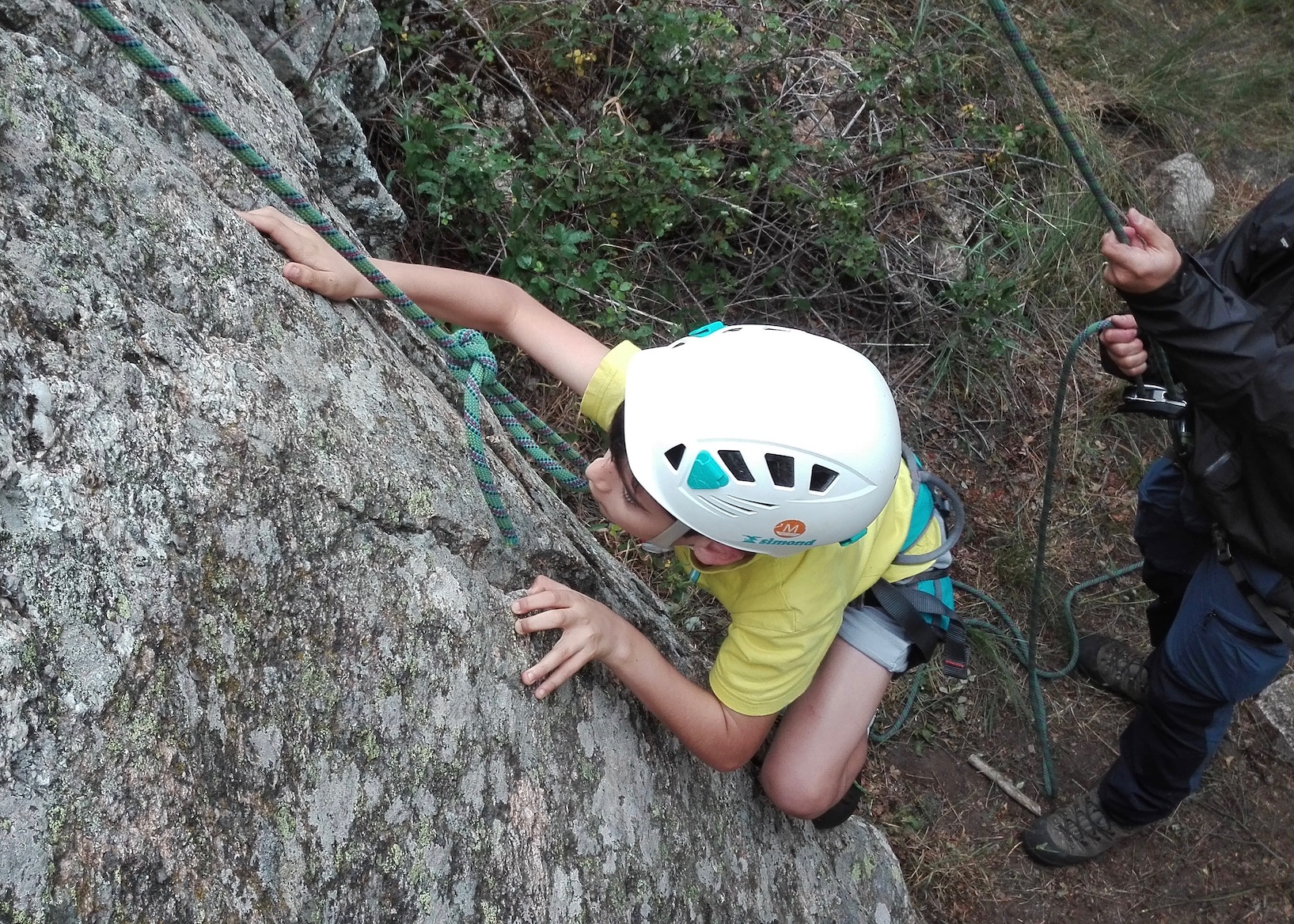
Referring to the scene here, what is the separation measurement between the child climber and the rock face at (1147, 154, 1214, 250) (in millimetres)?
3673

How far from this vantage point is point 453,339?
1715 mm

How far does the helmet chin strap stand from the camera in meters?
1.93

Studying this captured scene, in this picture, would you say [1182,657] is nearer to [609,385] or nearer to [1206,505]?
[1206,505]

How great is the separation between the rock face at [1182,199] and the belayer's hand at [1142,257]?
3490 mm

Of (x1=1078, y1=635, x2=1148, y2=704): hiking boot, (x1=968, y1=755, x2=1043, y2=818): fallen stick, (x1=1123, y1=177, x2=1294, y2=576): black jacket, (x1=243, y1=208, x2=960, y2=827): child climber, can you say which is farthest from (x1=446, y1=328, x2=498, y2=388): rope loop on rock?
(x1=1078, y1=635, x2=1148, y2=704): hiking boot

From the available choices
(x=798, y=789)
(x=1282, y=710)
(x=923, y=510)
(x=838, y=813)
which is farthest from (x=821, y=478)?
(x=1282, y=710)

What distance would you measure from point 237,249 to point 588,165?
→ 2.19 metres

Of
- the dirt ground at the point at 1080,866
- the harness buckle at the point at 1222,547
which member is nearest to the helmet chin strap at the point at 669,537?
the harness buckle at the point at 1222,547

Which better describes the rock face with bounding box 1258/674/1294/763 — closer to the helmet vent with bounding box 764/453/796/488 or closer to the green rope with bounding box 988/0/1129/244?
the green rope with bounding box 988/0/1129/244

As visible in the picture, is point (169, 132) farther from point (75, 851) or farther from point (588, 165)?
point (588, 165)

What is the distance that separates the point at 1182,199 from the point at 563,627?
5.02 metres

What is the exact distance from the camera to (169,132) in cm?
162

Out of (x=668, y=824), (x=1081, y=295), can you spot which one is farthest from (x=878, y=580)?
(x=1081, y=295)

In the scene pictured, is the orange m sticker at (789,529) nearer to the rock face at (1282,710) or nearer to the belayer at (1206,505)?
the belayer at (1206,505)
